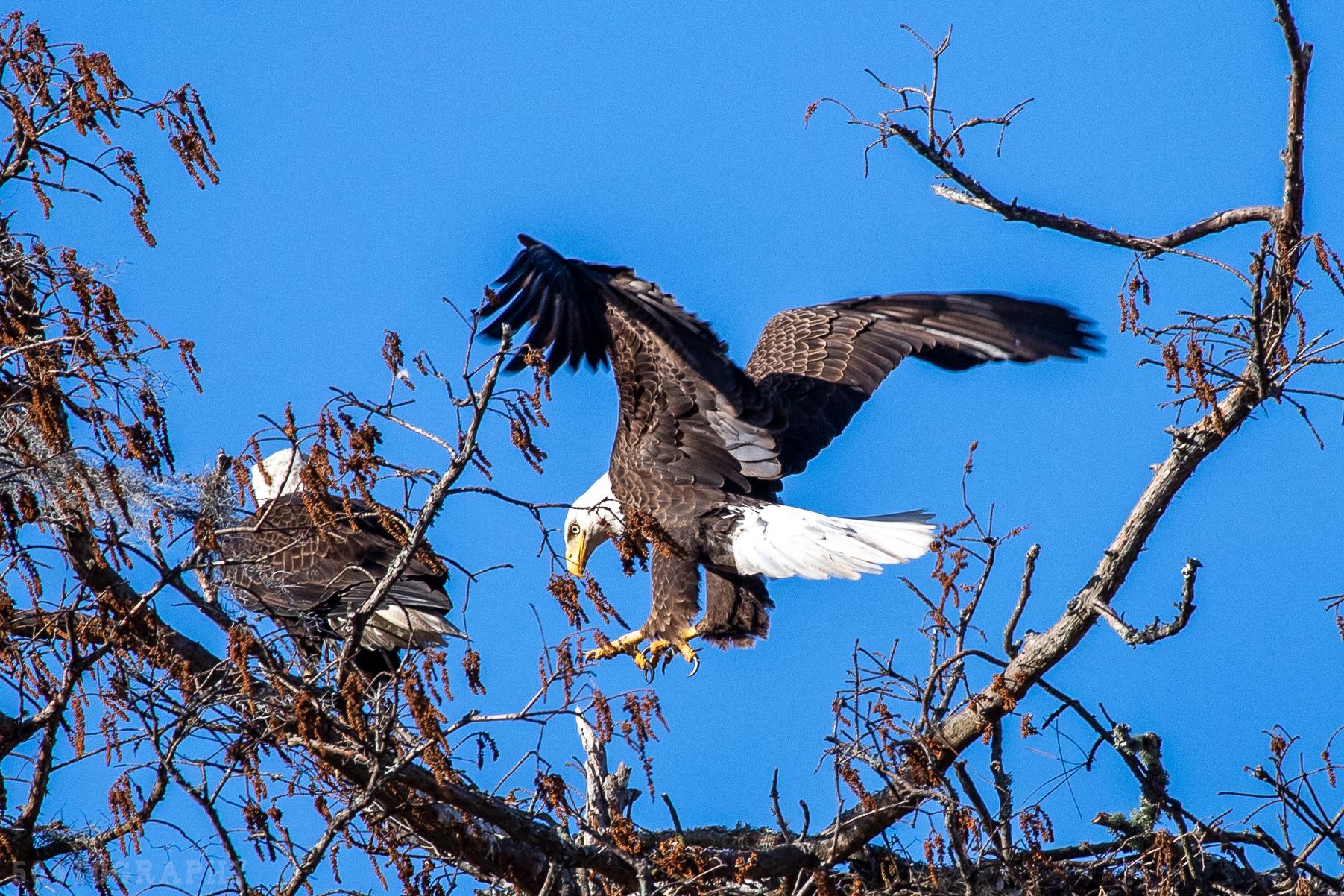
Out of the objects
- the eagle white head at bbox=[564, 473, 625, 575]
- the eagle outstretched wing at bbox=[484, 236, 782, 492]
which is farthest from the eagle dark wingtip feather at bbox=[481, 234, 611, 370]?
the eagle white head at bbox=[564, 473, 625, 575]

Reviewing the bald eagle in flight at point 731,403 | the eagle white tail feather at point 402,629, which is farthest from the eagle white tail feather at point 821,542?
the eagle white tail feather at point 402,629

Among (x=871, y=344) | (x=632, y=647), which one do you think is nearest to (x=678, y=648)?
(x=632, y=647)

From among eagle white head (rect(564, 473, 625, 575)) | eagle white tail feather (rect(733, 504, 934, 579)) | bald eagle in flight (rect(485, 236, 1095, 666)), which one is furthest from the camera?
eagle white head (rect(564, 473, 625, 575))

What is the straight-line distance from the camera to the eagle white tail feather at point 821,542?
5258 millimetres

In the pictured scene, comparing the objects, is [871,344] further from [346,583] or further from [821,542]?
[346,583]

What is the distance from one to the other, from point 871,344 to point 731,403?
1.42 metres

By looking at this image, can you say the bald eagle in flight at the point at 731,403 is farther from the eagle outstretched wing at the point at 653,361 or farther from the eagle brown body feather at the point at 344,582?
the eagle brown body feather at the point at 344,582

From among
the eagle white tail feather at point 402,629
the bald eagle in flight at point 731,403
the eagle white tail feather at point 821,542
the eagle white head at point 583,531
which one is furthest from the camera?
the eagle white head at point 583,531

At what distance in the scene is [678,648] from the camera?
19.9 feet

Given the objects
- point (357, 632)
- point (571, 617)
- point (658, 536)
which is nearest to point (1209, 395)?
point (658, 536)

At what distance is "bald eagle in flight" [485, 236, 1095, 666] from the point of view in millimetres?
5371

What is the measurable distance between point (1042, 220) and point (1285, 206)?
2.28ft

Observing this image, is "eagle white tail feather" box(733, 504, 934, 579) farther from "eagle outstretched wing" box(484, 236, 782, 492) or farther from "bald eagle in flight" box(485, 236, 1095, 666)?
"eagle outstretched wing" box(484, 236, 782, 492)

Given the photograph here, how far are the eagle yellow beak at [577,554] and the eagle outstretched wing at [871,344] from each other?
96cm
